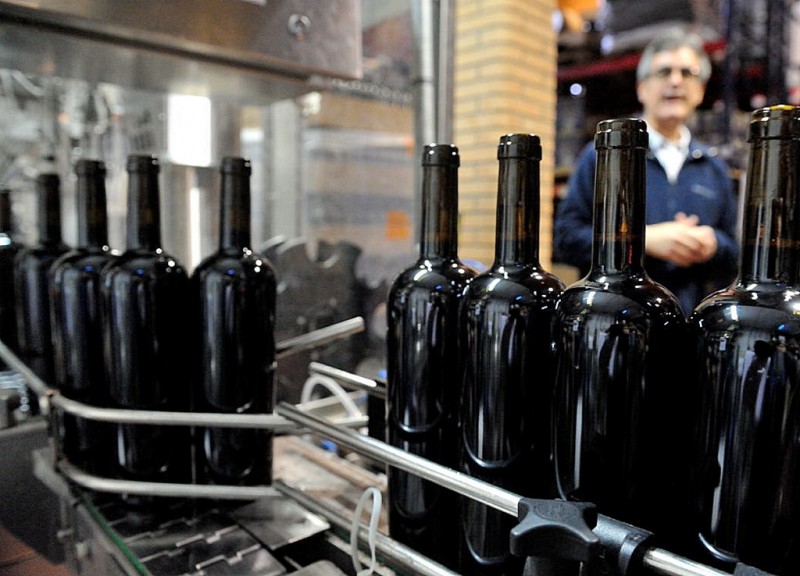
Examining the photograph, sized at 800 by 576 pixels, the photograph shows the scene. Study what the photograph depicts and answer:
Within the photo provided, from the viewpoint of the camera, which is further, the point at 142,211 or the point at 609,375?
the point at 142,211

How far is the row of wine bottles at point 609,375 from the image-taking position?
1.24ft

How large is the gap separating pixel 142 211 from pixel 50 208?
0.34 metres

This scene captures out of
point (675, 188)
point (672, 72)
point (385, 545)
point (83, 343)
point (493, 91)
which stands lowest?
point (385, 545)

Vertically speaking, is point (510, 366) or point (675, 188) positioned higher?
point (675, 188)

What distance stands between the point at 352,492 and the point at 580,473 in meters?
0.38

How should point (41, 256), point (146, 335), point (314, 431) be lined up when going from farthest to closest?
1. point (41, 256)
2. point (146, 335)
3. point (314, 431)

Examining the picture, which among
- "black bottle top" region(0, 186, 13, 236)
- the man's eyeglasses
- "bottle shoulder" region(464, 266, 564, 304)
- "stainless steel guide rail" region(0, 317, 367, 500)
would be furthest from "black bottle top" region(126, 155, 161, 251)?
the man's eyeglasses

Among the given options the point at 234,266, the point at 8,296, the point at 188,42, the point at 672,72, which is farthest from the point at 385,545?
the point at 672,72

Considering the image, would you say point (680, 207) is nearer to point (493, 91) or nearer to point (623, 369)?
point (623, 369)

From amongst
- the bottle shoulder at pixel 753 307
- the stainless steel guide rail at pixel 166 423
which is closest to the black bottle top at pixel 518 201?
the bottle shoulder at pixel 753 307

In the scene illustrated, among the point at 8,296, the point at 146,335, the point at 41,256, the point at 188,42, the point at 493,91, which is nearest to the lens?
the point at 146,335

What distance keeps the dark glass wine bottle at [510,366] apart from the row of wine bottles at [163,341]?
31 centimetres

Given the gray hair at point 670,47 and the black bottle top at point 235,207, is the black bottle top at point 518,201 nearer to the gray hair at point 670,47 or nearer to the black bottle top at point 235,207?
the black bottle top at point 235,207

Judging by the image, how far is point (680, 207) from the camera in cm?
172
